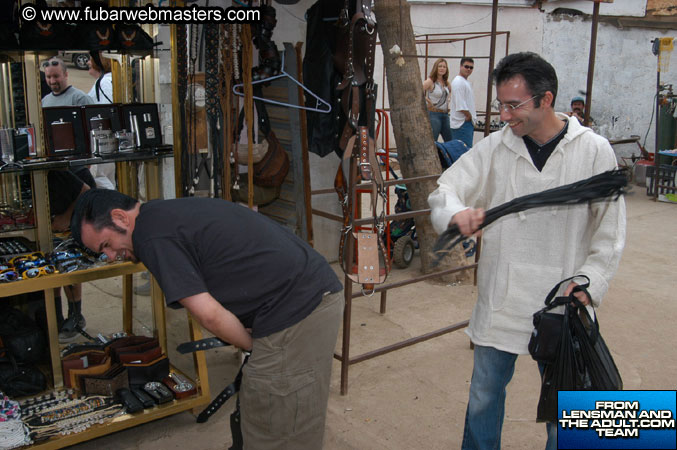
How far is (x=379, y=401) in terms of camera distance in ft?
12.1

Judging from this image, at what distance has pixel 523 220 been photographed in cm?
240

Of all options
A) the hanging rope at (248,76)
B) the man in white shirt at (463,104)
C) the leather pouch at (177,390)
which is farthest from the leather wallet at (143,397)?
the man in white shirt at (463,104)

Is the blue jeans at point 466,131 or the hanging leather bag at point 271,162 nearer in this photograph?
the hanging leather bag at point 271,162

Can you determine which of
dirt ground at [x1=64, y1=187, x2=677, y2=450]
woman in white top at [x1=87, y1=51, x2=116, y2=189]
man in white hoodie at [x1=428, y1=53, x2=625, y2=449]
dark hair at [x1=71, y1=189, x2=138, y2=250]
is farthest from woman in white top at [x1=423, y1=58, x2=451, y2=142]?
dark hair at [x1=71, y1=189, x2=138, y2=250]

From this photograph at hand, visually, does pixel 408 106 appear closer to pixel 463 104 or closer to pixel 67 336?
pixel 67 336

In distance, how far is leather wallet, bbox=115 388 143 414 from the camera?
10.5 ft

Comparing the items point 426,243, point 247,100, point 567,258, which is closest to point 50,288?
point 247,100

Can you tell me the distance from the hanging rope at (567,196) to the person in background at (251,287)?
1.72 ft

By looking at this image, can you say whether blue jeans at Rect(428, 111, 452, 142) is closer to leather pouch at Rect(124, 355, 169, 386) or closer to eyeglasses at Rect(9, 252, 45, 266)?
leather pouch at Rect(124, 355, 169, 386)

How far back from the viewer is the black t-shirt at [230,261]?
81.2 inches

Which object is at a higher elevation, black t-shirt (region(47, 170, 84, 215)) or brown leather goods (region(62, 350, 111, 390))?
black t-shirt (region(47, 170, 84, 215))

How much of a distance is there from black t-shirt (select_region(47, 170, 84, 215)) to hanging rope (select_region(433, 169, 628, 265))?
2319 mm

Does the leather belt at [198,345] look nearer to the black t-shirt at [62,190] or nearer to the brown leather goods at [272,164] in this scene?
the black t-shirt at [62,190]

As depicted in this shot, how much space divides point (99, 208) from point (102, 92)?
1829 mm
